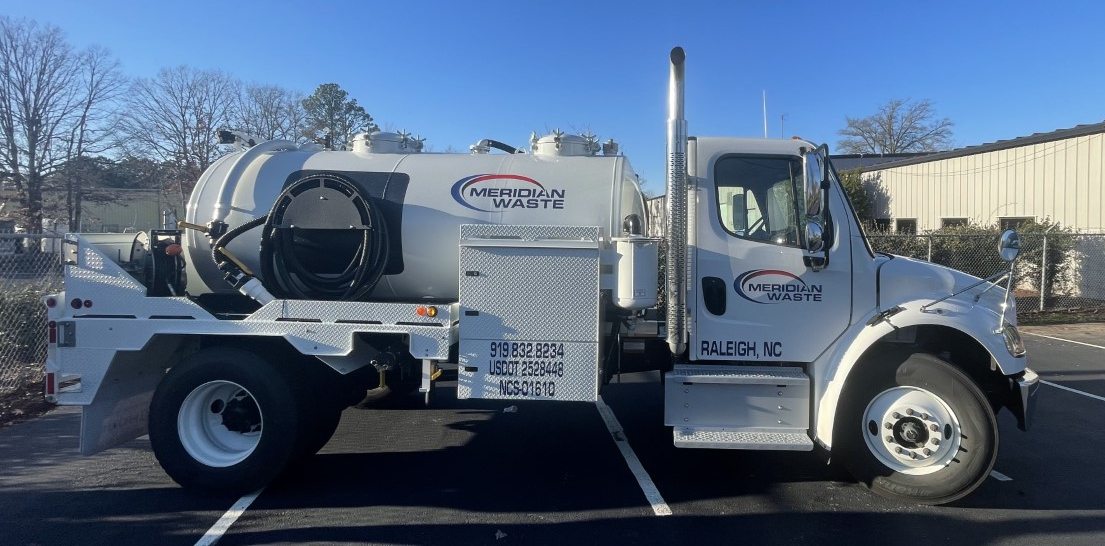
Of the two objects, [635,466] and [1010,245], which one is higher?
[1010,245]

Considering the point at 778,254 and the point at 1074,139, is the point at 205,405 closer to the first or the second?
the point at 778,254

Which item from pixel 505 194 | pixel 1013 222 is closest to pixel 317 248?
pixel 505 194

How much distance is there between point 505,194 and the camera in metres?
5.58

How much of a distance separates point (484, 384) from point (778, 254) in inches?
94.7

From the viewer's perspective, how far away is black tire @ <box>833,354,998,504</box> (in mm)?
4652

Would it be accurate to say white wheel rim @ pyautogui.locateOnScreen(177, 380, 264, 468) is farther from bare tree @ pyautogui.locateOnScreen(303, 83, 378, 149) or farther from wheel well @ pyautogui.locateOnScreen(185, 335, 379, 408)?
bare tree @ pyautogui.locateOnScreen(303, 83, 378, 149)

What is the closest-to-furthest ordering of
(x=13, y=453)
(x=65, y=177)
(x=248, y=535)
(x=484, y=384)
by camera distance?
(x=248, y=535) < (x=484, y=384) < (x=13, y=453) < (x=65, y=177)

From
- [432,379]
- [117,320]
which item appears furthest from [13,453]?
[432,379]

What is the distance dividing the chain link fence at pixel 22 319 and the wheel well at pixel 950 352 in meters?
9.07

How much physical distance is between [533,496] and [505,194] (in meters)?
2.39

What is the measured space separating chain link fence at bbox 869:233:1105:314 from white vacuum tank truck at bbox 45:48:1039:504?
10.3m

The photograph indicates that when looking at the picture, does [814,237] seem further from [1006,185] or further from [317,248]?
[1006,185]

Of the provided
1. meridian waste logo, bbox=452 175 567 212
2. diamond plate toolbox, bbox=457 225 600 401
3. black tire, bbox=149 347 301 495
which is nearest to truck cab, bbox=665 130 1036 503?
diamond plate toolbox, bbox=457 225 600 401

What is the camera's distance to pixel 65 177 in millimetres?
29297
